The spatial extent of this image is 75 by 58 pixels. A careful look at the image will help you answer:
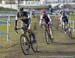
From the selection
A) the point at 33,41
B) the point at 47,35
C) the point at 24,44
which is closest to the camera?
the point at 24,44

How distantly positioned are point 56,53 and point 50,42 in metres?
3.31

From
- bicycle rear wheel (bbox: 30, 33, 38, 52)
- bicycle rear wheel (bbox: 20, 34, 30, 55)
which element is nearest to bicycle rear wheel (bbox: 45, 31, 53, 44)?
bicycle rear wheel (bbox: 30, 33, 38, 52)

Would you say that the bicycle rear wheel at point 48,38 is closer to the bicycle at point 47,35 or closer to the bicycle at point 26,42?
the bicycle at point 47,35

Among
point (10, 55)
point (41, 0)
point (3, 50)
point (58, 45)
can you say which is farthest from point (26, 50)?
point (41, 0)

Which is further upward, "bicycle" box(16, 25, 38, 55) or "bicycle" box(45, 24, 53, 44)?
"bicycle" box(16, 25, 38, 55)

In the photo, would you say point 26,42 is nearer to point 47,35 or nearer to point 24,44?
point 24,44

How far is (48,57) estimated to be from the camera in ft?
41.2

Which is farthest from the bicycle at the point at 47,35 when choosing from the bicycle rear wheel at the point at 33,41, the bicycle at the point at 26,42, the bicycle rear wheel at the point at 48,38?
the bicycle at the point at 26,42

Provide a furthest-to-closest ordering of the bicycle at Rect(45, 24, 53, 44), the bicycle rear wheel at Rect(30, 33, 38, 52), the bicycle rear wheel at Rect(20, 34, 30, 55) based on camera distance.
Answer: the bicycle at Rect(45, 24, 53, 44), the bicycle rear wheel at Rect(30, 33, 38, 52), the bicycle rear wheel at Rect(20, 34, 30, 55)

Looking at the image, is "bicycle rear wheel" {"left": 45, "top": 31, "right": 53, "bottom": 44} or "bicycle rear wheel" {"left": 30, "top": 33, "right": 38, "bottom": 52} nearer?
"bicycle rear wheel" {"left": 30, "top": 33, "right": 38, "bottom": 52}

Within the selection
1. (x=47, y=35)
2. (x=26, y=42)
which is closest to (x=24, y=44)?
(x=26, y=42)

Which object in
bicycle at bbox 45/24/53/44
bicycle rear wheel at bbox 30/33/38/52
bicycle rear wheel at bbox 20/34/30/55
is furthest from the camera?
bicycle at bbox 45/24/53/44

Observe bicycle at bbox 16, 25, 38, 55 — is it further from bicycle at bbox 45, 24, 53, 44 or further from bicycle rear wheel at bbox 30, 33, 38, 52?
bicycle at bbox 45, 24, 53, 44

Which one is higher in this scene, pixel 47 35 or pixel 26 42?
pixel 26 42
